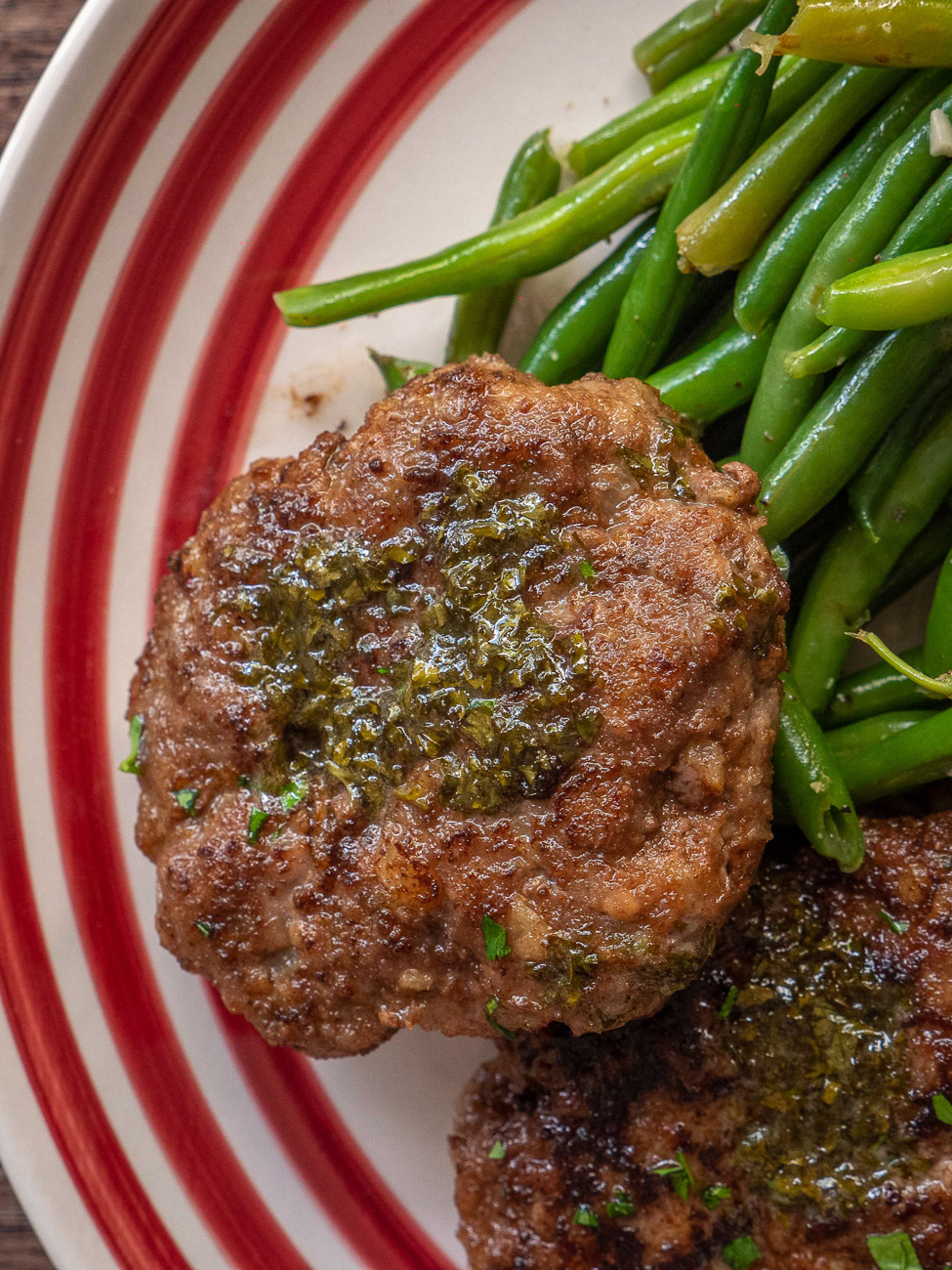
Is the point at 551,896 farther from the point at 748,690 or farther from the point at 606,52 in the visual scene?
the point at 606,52

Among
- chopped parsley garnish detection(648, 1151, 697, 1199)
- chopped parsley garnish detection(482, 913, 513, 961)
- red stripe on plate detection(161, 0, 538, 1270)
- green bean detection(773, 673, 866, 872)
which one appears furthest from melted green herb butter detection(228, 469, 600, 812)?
chopped parsley garnish detection(648, 1151, 697, 1199)

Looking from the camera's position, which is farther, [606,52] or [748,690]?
[606,52]

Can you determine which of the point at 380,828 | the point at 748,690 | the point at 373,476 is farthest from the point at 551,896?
the point at 373,476

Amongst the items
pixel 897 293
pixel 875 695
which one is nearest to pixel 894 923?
pixel 875 695

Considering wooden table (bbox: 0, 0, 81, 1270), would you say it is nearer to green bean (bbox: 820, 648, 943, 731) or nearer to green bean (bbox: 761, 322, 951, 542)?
green bean (bbox: 761, 322, 951, 542)

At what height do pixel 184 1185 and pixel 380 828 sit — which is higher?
pixel 380 828

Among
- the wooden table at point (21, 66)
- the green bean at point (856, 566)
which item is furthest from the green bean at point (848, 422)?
the wooden table at point (21, 66)
